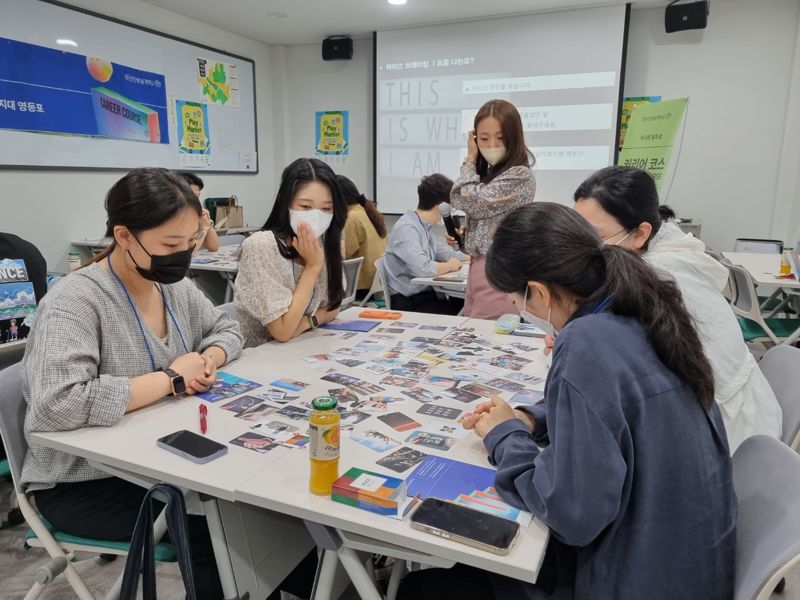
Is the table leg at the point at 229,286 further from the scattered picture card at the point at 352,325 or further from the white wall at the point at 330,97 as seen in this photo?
the white wall at the point at 330,97

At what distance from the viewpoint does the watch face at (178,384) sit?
1437mm

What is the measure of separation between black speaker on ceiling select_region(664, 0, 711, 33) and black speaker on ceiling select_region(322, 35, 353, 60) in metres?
3.22

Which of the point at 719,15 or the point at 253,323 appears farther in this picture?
the point at 719,15

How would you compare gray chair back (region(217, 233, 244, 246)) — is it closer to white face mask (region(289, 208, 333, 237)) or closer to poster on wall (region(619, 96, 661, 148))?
white face mask (region(289, 208, 333, 237))

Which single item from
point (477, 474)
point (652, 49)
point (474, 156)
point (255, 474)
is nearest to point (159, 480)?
point (255, 474)

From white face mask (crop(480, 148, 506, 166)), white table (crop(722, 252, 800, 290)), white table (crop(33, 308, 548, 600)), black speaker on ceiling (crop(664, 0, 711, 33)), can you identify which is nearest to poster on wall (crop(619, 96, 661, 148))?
black speaker on ceiling (crop(664, 0, 711, 33))

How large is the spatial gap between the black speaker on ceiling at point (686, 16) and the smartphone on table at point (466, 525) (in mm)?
5285

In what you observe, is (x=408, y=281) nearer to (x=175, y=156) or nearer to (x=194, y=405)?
(x=194, y=405)

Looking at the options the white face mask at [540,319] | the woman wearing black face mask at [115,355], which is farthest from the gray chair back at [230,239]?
the white face mask at [540,319]

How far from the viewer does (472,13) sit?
17.0 ft

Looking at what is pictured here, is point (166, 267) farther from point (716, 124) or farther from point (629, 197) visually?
point (716, 124)

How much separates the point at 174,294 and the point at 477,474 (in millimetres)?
1099

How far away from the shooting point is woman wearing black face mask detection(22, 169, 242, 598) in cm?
126

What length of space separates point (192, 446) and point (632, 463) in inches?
35.1
